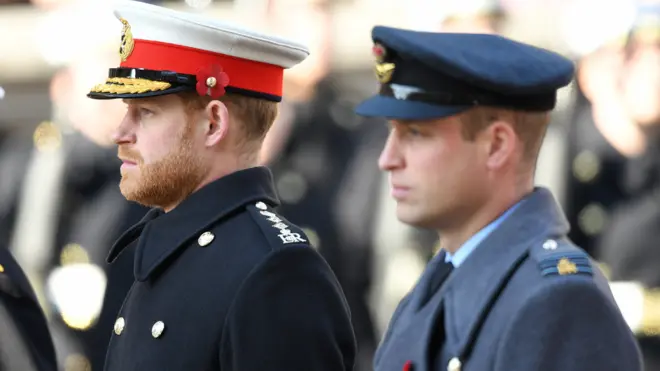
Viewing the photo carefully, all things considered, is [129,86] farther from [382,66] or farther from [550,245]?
[550,245]

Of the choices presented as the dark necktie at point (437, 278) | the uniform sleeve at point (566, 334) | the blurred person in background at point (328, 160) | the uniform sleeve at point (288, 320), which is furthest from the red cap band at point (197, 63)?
the blurred person in background at point (328, 160)

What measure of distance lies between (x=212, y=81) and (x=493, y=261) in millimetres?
834

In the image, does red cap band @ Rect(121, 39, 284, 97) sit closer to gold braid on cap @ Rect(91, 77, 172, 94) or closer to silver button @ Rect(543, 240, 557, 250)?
gold braid on cap @ Rect(91, 77, 172, 94)

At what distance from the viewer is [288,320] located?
8.20 feet

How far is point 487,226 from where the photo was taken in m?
2.23

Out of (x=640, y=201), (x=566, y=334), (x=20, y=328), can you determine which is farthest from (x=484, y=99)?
(x=640, y=201)

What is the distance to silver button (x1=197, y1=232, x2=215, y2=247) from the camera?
2.68 meters

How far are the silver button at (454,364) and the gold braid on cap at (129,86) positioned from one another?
3.05 feet

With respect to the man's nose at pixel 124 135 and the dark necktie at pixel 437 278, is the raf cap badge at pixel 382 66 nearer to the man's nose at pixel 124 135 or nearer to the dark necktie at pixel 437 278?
the dark necktie at pixel 437 278

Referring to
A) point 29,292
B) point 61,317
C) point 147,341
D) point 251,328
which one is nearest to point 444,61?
point 251,328

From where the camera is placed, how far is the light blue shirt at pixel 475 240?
2.22 metres

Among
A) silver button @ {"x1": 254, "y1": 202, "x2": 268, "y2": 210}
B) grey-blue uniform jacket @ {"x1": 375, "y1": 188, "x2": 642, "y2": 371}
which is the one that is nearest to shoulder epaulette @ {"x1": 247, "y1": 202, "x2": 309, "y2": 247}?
silver button @ {"x1": 254, "y1": 202, "x2": 268, "y2": 210}

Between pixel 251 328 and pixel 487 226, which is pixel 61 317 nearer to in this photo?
pixel 251 328

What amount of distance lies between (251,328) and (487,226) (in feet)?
1.75
